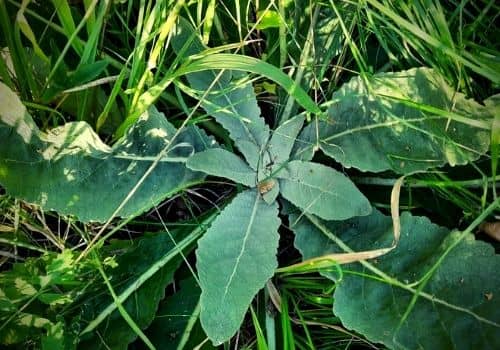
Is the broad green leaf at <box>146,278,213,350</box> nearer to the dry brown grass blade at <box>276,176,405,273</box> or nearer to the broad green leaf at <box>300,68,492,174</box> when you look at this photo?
the dry brown grass blade at <box>276,176,405,273</box>

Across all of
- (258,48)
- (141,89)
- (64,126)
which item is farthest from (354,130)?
(64,126)

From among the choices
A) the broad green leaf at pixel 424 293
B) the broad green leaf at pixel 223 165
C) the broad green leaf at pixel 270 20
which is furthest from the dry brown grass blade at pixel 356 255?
the broad green leaf at pixel 270 20

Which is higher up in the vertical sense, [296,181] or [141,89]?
[141,89]

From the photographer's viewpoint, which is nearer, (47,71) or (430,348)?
(430,348)

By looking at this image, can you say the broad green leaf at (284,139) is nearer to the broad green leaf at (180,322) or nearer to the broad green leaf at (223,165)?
the broad green leaf at (223,165)

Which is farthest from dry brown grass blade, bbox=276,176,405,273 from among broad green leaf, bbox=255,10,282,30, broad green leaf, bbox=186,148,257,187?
broad green leaf, bbox=255,10,282,30

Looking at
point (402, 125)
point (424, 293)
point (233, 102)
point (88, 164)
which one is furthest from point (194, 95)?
point (424, 293)

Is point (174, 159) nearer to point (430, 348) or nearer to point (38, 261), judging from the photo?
point (38, 261)
